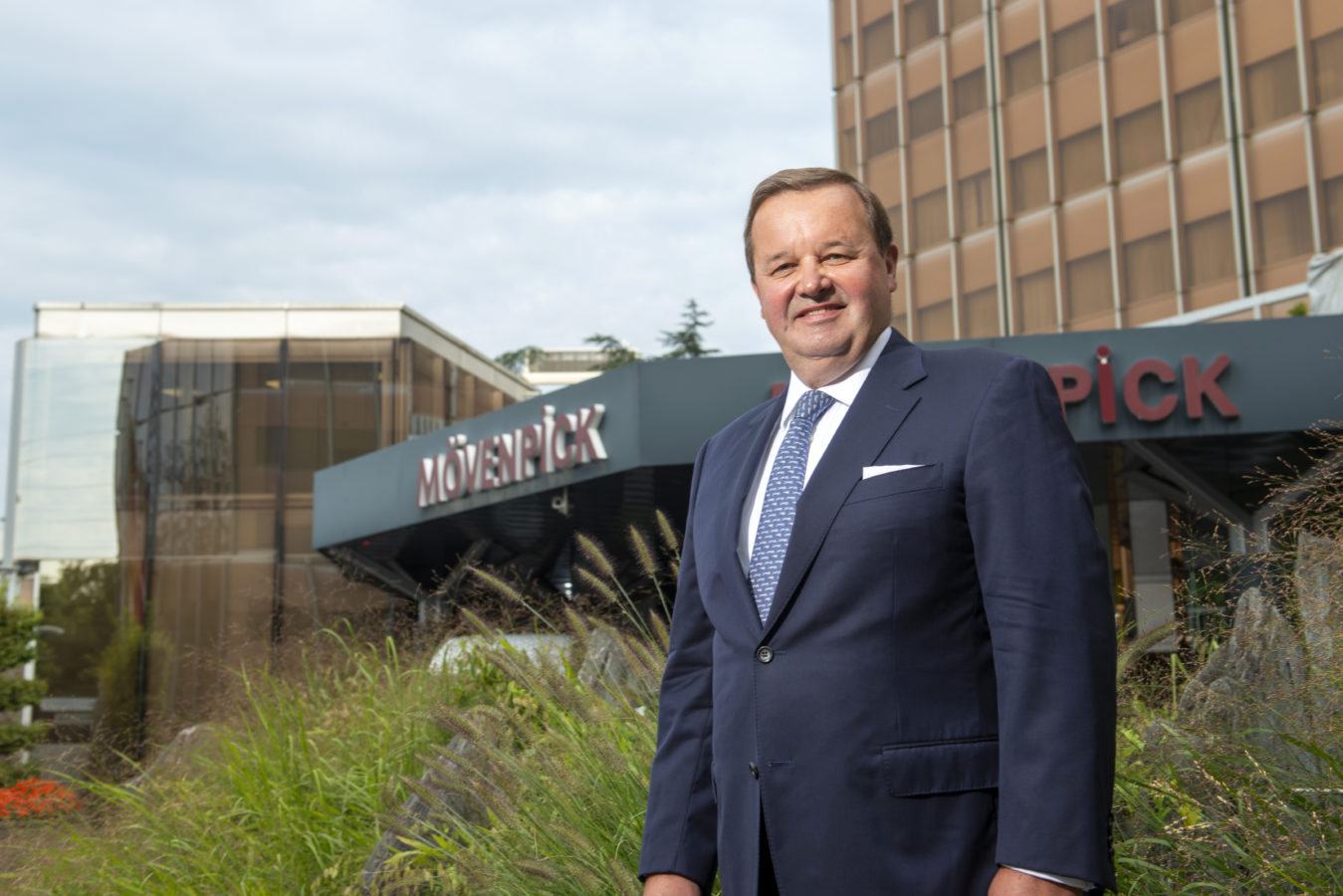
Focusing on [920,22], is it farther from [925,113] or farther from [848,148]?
[848,148]

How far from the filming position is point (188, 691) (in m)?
22.5

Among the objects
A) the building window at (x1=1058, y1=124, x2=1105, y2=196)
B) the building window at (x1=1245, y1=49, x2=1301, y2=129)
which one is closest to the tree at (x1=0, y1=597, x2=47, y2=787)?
the building window at (x1=1058, y1=124, x2=1105, y2=196)

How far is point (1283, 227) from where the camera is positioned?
2225 centimetres

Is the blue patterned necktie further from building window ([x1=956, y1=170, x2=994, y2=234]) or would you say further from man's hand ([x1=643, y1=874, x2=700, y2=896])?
building window ([x1=956, y1=170, x2=994, y2=234])

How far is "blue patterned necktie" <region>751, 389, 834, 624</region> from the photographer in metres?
2.05

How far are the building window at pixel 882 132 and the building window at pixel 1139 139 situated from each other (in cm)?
626

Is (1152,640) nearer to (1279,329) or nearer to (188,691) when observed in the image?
(1279,329)

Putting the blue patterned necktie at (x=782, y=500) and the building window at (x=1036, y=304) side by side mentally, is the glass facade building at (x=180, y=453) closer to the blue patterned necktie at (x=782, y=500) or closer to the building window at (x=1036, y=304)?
the building window at (x=1036, y=304)

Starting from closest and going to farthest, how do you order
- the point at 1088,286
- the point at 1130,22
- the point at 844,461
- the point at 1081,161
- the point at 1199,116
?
the point at 844,461 < the point at 1199,116 < the point at 1130,22 < the point at 1088,286 < the point at 1081,161

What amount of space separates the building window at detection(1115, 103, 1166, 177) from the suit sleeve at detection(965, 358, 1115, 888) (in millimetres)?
25363

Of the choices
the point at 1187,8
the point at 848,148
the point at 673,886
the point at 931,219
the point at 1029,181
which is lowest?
the point at 673,886

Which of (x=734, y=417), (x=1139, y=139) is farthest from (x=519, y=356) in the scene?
(x=734, y=417)

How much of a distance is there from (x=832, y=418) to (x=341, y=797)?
3995 mm

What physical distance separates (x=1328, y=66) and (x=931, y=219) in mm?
9399
